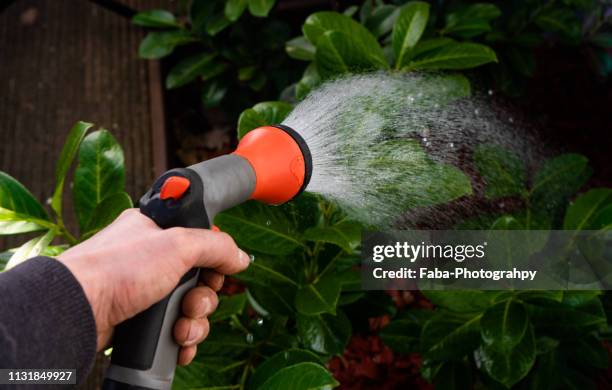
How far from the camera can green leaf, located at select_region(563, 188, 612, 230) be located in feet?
3.61

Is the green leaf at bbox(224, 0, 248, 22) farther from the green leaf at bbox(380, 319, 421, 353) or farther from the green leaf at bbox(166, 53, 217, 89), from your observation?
the green leaf at bbox(380, 319, 421, 353)

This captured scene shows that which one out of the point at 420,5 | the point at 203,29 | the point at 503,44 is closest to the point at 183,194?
the point at 420,5

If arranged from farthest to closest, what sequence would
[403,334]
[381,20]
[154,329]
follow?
[381,20], [403,334], [154,329]

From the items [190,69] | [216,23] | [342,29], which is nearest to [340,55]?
[342,29]

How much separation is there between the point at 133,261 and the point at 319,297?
0.42 m

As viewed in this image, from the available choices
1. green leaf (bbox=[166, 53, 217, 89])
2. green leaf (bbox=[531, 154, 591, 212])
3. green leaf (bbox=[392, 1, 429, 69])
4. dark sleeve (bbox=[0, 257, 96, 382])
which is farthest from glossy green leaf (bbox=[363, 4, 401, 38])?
dark sleeve (bbox=[0, 257, 96, 382])

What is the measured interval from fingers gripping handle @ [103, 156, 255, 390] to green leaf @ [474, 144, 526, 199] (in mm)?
728

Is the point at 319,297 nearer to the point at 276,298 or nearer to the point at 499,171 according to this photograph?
the point at 276,298

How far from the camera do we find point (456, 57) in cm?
125

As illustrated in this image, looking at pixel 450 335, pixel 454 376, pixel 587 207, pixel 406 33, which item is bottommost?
pixel 454 376

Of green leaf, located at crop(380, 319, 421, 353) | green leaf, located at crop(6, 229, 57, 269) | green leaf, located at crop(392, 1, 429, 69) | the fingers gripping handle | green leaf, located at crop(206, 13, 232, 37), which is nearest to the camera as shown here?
the fingers gripping handle

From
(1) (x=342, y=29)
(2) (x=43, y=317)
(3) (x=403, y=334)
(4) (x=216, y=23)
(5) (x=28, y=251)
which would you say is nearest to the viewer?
(2) (x=43, y=317)

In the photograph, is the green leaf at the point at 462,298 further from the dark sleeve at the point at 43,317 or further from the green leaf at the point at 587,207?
the dark sleeve at the point at 43,317

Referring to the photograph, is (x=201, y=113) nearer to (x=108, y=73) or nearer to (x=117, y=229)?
(x=108, y=73)
